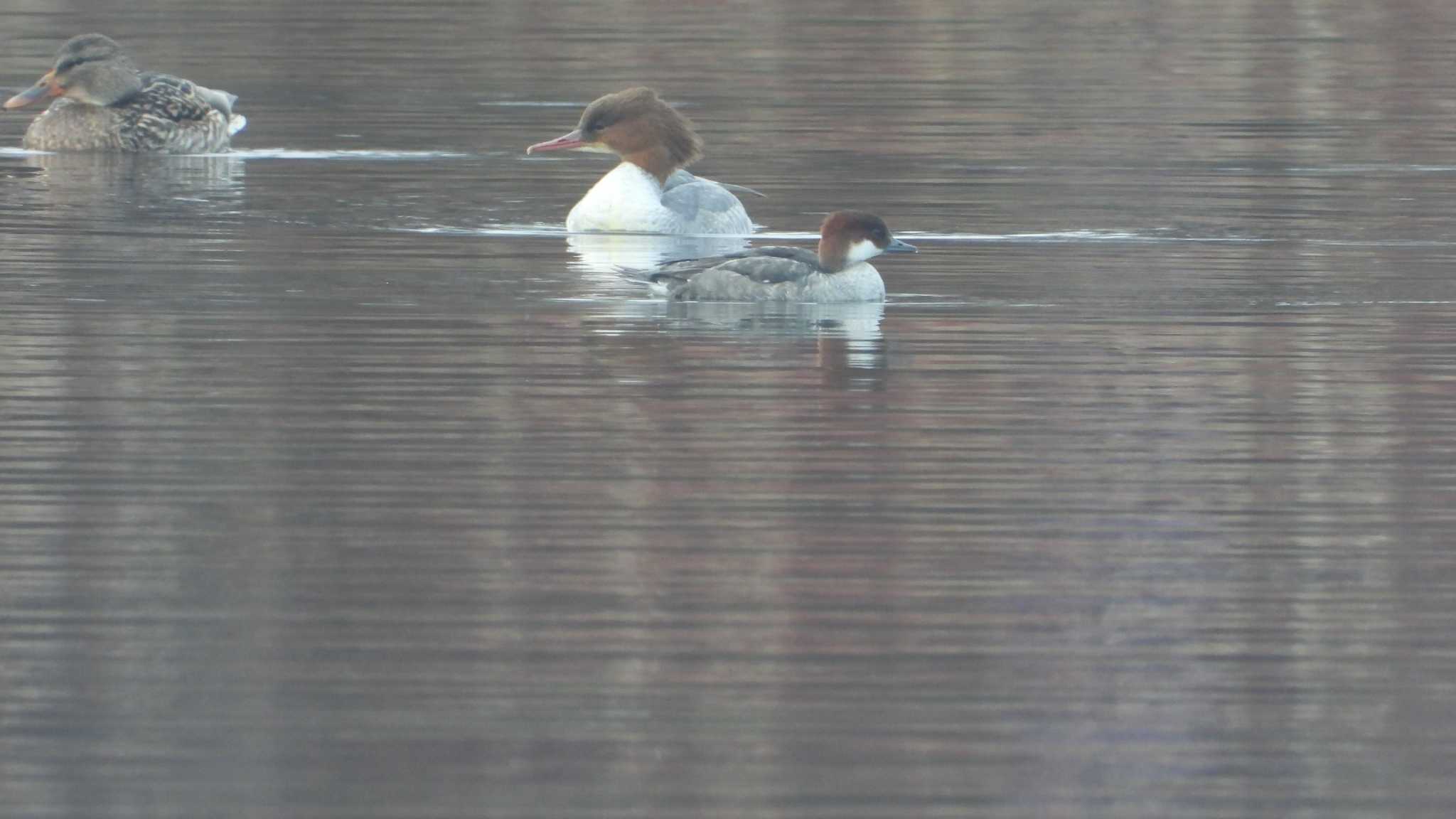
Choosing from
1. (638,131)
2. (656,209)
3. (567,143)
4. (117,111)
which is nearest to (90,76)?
(117,111)

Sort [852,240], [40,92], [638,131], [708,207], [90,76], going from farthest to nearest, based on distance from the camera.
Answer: [40,92] < [90,76] < [638,131] < [708,207] < [852,240]

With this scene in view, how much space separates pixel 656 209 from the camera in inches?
677

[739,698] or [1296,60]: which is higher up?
[1296,60]

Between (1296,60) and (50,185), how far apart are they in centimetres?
1378

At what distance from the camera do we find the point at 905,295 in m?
14.4

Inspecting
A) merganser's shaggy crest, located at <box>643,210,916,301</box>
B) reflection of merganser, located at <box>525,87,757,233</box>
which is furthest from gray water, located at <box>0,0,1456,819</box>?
reflection of merganser, located at <box>525,87,757,233</box>

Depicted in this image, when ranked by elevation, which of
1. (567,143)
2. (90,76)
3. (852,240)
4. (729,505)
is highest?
(90,76)

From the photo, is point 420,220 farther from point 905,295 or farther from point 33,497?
point 33,497

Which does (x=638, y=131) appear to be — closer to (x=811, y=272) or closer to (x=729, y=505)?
(x=811, y=272)

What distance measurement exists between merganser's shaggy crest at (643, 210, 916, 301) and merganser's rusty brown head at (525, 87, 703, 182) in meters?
3.58

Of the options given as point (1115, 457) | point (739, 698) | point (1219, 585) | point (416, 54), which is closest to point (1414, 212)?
point (1115, 457)

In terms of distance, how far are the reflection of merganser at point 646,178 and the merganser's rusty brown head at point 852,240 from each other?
9.42ft

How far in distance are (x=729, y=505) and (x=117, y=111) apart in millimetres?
13475

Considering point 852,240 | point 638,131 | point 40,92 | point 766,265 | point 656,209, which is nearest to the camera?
point 852,240
